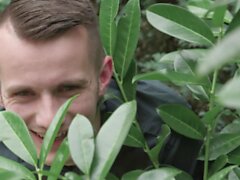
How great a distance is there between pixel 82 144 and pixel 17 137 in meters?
0.12

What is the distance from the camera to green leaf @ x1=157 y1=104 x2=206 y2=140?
82cm

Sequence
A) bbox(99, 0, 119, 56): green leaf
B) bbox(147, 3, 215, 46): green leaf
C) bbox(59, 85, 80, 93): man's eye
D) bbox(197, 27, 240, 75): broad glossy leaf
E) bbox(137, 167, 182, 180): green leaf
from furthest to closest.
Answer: bbox(59, 85, 80, 93): man's eye
bbox(99, 0, 119, 56): green leaf
bbox(147, 3, 215, 46): green leaf
bbox(137, 167, 182, 180): green leaf
bbox(197, 27, 240, 75): broad glossy leaf

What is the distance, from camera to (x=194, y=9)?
3.19 ft

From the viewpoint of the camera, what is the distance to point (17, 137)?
0.67 meters

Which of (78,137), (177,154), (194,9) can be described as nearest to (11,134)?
(78,137)

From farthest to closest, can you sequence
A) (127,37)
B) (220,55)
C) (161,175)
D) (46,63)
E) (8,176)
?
1. (46,63)
2. (127,37)
3. (161,175)
4. (8,176)
5. (220,55)

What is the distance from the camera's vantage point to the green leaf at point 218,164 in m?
0.79

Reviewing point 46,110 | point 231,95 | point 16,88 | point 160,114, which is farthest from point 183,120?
point 231,95

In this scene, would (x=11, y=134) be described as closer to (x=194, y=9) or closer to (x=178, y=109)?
(x=178, y=109)

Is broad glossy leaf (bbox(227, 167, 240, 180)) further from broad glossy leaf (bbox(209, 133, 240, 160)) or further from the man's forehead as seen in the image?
the man's forehead

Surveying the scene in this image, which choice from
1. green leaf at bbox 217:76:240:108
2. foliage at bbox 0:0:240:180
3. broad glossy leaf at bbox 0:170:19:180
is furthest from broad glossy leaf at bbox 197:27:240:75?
broad glossy leaf at bbox 0:170:19:180

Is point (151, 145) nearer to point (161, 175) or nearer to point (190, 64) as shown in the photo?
point (190, 64)

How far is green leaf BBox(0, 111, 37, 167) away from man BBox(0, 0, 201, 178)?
22cm

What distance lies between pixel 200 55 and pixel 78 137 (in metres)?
0.34
